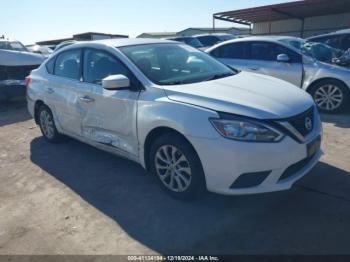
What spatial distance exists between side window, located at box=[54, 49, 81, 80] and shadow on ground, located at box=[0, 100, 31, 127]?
2.98m

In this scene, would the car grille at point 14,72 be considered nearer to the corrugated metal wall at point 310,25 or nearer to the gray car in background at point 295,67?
the gray car in background at point 295,67

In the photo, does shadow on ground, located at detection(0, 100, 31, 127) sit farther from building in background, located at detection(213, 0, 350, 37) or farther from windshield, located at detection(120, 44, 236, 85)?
building in background, located at detection(213, 0, 350, 37)

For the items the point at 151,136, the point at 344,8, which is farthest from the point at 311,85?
the point at 344,8

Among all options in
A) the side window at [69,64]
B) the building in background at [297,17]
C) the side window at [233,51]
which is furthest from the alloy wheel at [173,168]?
the building in background at [297,17]

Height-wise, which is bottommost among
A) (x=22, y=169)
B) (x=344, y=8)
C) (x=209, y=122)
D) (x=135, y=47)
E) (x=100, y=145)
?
(x=22, y=169)

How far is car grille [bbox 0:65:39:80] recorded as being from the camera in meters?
8.37

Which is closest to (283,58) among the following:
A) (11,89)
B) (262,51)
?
(262,51)

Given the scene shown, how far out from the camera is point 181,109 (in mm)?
3180

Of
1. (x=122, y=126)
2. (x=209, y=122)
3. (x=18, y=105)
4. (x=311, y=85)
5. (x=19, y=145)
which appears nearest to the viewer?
(x=209, y=122)

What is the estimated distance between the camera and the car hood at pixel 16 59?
8406mm

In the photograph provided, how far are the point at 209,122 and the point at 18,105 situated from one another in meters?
7.64

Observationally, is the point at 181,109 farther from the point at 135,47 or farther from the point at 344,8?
the point at 344,8

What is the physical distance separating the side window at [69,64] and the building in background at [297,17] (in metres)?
18.5

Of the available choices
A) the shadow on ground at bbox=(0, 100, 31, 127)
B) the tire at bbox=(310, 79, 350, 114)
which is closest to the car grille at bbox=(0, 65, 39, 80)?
the shadow on ground at bbox=(0, 100, 31, 127)
